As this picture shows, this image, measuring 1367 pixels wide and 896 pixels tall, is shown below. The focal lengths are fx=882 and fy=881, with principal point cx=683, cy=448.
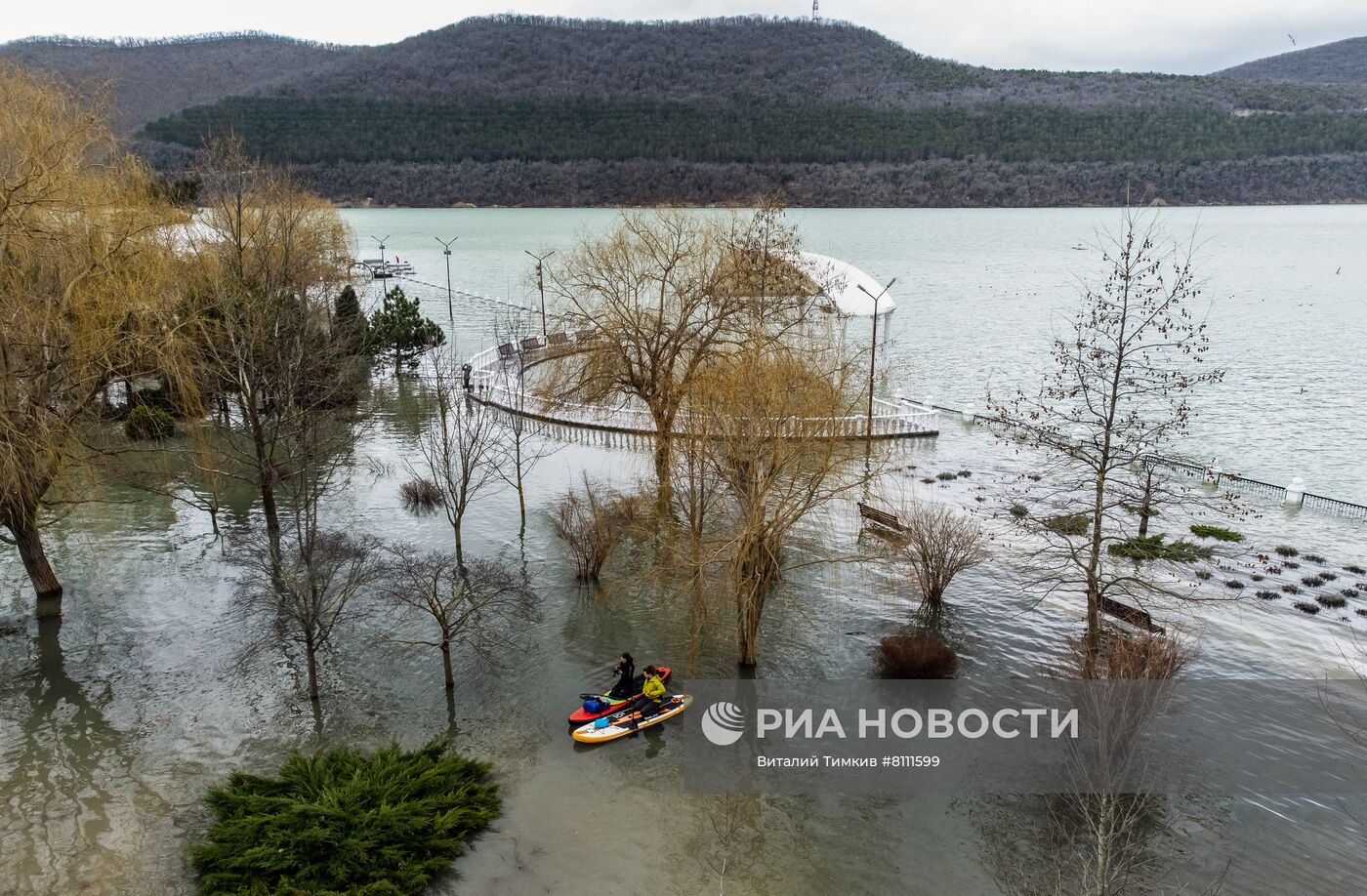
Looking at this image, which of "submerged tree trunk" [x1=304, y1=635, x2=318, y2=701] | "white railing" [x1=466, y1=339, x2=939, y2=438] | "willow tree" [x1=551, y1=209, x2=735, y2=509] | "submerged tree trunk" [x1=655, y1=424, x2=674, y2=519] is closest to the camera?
"submerged tree trunk" [x1=304, y1=635, x2=318, y2=701]

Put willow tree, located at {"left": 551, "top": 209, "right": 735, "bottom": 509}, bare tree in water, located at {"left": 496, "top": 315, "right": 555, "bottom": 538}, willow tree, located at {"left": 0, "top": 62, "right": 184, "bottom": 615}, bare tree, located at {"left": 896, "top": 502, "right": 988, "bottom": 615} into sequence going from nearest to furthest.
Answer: willow tree, located at {"left": 0, "top": 62, "right": 184, "bottom": 615}, bare tree, located at {"left": 896, "top": 502, "right": 988, "bottom": 615}, willow tree, located at {"left": 551, "top": 209, "right": 735, "bottom": 509}, bare tree in water, located at {"left": 496, "top": 315, "right": 555, "bottom": 538}

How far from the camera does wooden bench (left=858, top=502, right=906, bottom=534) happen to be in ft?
66.1

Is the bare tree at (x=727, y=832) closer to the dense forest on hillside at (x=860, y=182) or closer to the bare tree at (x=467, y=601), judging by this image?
the bare tree at (x=467, y=601)

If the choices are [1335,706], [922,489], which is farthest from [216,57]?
[1335,706]

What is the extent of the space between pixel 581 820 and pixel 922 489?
1753 centimetres

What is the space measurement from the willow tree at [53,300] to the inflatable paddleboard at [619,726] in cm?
1076

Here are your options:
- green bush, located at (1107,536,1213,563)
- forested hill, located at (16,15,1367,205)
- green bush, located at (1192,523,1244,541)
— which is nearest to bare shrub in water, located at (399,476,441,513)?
green bush, located at (1107,536,1213,563)

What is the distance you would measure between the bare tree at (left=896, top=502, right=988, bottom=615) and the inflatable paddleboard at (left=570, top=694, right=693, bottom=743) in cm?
661

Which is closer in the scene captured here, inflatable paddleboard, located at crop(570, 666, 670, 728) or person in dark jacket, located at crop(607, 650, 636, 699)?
inflatable paddleboard, located at crop(570, 666, 670, 728)

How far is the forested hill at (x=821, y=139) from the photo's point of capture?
466 ft

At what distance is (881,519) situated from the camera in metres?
20.9

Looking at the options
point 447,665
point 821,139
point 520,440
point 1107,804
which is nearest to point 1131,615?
point 1107,804

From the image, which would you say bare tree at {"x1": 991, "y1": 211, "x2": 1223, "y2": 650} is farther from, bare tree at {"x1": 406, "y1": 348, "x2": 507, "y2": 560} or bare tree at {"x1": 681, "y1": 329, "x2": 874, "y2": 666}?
bare tree at {"x1": 406, "y1": 348, "x2": 507, "y2": 560}

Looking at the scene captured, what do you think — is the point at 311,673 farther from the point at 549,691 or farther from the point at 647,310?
the point at 647,310
